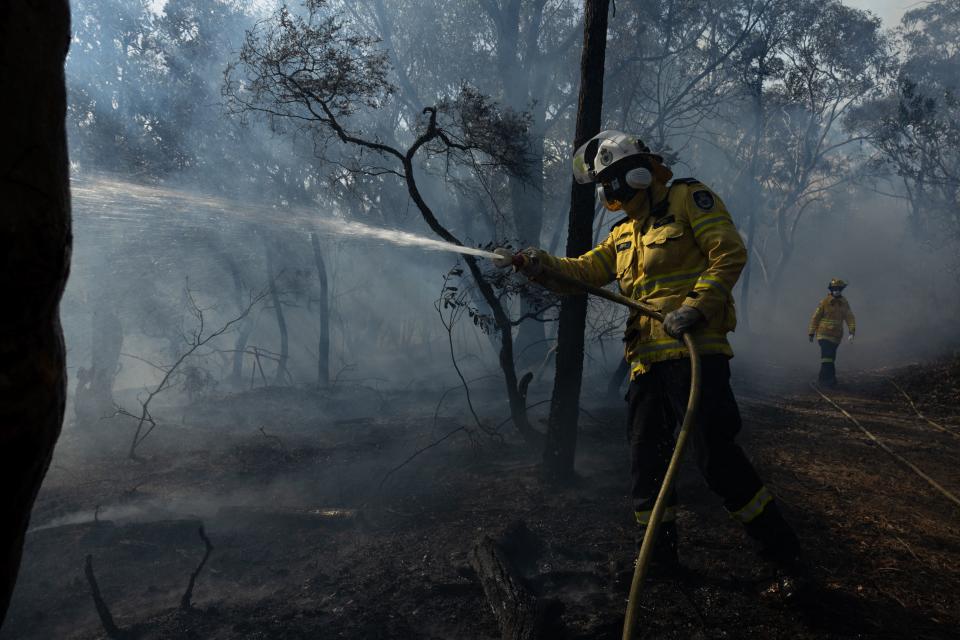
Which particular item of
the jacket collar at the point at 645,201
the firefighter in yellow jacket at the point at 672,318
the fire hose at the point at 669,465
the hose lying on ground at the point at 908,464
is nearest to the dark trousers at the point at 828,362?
the hose lying on ground at the point at 908,464

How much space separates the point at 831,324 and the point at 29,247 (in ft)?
41.2

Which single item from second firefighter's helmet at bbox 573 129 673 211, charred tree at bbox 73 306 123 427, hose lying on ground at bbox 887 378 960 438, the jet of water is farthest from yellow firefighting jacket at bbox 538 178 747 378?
charred tree at bbox 73 306 123 427

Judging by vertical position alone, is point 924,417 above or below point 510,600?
above

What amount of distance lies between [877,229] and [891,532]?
1751 inches

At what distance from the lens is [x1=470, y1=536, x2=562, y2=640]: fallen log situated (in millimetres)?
3021

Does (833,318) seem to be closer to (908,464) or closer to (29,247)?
(908,464)

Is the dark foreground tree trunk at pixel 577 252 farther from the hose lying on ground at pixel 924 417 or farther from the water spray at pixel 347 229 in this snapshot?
the hose lying on ground at pixel 924 417

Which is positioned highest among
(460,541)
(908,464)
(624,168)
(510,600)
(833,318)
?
(624,168)

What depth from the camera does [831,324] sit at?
436 inches

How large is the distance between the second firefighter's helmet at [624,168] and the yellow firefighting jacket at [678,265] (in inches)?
4.2

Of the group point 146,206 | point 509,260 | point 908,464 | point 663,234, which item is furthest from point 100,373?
point 908,464

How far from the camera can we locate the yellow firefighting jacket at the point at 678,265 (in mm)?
3168

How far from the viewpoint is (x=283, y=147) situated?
1688 centimetres

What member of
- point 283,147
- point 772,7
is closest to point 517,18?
point 283,147
